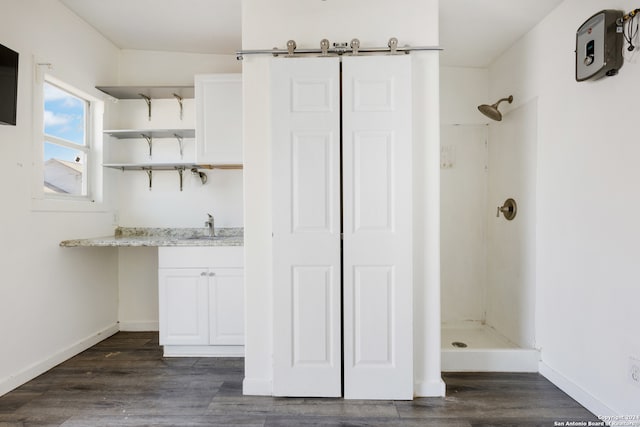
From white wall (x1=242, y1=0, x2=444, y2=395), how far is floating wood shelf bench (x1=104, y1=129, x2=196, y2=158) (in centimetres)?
117

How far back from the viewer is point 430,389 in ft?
7.12

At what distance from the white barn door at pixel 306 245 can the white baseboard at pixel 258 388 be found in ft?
0.23

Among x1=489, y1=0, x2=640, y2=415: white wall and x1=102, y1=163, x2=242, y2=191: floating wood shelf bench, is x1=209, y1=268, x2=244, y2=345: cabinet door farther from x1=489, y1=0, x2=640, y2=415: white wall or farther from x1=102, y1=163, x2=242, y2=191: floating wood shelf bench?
x1=489, y1=0, x2=640, y2=415: white wall

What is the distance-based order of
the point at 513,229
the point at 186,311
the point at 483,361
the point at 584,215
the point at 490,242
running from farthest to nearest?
the point at 490,242
the point at 513,229
the point at 186,311
the point at 483,361
the point at 584,215

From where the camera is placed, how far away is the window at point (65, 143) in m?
2.70

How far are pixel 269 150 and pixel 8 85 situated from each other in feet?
5.49

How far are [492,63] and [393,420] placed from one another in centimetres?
309

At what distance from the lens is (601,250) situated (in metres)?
1.93

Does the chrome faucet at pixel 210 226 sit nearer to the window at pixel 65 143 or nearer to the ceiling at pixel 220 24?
the window at pixel 65 143

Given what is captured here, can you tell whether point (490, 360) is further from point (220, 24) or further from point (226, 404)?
point (220, 24)

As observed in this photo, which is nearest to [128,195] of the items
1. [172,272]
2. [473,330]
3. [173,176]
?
[173,176]

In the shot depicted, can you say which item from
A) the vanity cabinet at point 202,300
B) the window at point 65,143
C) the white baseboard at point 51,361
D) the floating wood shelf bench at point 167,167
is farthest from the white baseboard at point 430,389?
the window at point 65,143

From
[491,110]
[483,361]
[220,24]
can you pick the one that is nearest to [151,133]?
[220,24]

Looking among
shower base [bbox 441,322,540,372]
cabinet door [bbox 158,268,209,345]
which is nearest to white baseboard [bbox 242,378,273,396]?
cabinet door [bbox 158,268,209,345]
